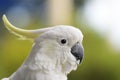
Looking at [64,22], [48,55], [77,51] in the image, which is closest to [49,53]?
[48,55]

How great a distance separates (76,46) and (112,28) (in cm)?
268

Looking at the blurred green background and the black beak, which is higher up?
the black beak

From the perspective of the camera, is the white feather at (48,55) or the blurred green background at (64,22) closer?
the white feather at (48,55)

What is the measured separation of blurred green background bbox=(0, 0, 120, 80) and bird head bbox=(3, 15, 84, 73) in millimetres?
1531

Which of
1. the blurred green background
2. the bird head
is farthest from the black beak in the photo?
the blurred green background

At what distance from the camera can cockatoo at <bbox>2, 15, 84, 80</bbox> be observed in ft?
4.99

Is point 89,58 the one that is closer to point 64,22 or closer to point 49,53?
point 64,22

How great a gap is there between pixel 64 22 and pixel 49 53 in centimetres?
271

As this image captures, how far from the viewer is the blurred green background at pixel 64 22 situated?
11.5 feet

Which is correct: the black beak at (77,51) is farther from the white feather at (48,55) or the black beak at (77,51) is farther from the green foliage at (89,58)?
the green foliage at (89,58)

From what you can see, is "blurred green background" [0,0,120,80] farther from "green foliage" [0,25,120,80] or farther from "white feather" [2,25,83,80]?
"white feather" [2,25,83,80]

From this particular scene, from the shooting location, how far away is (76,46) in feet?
5.15

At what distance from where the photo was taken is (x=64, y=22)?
13.9 feet

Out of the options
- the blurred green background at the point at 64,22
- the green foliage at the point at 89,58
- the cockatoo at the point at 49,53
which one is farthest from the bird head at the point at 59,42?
the green foliage at the point at 89,58
